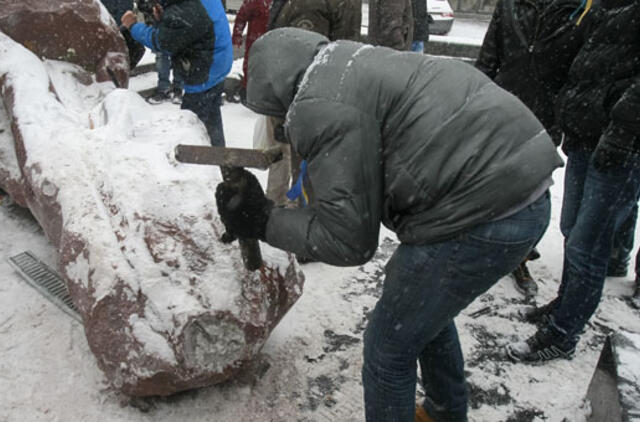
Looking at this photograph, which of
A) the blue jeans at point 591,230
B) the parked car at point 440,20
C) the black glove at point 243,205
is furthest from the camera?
the parked car at point 440,20

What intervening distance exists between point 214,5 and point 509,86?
2169mm

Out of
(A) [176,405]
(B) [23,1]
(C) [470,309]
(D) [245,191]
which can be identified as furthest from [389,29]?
(A) [176,405]

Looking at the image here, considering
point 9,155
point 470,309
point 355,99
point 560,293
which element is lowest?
point 470,309

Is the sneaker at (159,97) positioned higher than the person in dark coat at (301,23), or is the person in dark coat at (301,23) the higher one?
the person in dark coat at (301,23)

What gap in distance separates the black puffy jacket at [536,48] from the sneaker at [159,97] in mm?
4315

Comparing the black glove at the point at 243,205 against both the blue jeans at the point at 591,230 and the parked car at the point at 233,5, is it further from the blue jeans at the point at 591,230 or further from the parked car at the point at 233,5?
the parked car at the point at 233,5

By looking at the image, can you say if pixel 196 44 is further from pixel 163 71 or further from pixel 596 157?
pixel 596 157

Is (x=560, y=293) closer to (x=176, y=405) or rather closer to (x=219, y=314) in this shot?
(x=219, y=314)

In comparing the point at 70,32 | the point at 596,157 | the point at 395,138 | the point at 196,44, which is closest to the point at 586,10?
the point at 596,157

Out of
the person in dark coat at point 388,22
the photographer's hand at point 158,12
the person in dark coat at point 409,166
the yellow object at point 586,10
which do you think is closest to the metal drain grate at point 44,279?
the person in dark coat at point 409,166

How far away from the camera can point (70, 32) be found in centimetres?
378

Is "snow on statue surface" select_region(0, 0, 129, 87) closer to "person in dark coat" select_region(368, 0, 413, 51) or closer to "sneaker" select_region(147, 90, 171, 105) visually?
"person in dark coat" select_region(368, 0, 413, 51)

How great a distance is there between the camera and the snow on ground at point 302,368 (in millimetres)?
2105

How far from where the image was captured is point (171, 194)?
2.31 meters
